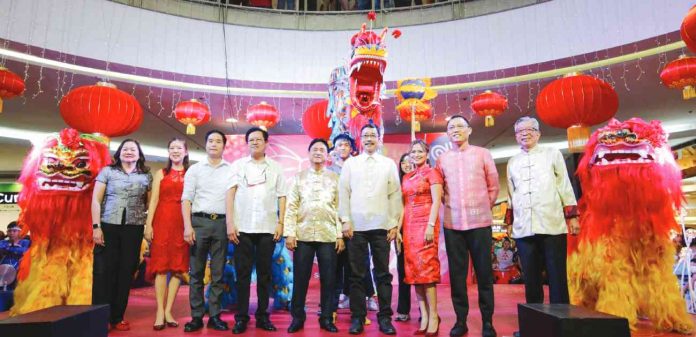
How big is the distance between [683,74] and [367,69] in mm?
3621

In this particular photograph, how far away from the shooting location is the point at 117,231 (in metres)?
3.02

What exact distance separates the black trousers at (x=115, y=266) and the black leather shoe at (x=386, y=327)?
5.57 ft

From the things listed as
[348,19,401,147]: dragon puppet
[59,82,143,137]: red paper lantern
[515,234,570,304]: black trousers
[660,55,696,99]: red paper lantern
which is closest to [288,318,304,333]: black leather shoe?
[515,234,570,304]: black trousers

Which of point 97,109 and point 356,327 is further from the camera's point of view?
point 97,109

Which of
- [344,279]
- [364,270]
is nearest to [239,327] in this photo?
[364,270]

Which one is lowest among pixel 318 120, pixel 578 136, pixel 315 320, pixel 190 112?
pixel 315 320

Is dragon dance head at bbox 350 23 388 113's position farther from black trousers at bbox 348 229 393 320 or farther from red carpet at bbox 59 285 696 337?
red carpet at bbox 59 285 696 337

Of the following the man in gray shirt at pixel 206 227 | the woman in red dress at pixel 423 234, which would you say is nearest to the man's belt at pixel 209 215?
the man in gray shirt at pixel 206 227

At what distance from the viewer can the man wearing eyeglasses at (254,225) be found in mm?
2891

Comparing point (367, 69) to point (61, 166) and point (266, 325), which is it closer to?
point (266, 325)

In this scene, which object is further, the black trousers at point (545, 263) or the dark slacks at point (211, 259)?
the dark slacks at point (211, 259)

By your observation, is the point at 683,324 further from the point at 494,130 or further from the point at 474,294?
the point at 494,130

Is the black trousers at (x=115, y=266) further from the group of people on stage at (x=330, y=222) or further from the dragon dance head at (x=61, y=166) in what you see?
the dragon dance head at (x=61, y=166)

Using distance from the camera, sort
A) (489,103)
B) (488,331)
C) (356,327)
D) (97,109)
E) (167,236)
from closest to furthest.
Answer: (488,331), (356,327), (167,236), (97,109), (489,103)
